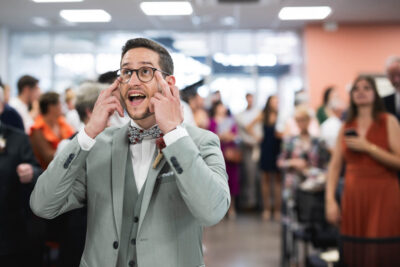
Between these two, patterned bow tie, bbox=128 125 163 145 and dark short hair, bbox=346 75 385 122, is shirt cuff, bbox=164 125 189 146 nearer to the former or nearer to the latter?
patterned bow tie, bbox=128 125 163 145

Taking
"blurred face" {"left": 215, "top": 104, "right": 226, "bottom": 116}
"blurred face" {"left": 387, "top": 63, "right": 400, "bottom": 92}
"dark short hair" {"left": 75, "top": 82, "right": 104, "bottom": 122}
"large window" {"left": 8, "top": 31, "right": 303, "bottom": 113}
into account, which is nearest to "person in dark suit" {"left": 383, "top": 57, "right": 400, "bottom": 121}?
"blurred face" {"left": 387, "top": 63, "right": 400, "bottom": 92}

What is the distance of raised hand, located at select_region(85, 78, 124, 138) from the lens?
1238 mm

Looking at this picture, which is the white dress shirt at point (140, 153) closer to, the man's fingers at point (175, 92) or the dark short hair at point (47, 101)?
the man's fingers at point (175, 92)

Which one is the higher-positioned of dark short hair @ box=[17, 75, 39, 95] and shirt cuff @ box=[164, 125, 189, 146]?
dark short hair @ box=[17, 75, 39, 95]

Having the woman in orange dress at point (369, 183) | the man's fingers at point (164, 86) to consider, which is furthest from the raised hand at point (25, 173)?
the woman in orange dress at point (369, 183)

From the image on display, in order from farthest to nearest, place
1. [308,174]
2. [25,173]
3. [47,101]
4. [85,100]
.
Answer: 1. [308,174]
2. [47,101]
3. [85,100]
4. [25,173]

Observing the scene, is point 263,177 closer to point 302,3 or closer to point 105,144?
point 302,3

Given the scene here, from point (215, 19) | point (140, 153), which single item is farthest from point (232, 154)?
point (140, 153)

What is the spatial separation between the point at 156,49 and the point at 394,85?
2188 millimetres

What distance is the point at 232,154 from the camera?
242 inches

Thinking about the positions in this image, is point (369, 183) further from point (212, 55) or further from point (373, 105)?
point (212, 55)

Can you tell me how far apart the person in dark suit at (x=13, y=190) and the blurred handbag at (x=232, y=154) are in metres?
4.29

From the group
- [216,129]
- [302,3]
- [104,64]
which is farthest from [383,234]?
[104,64]

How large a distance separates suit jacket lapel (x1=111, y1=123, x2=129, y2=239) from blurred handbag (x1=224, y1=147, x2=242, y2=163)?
482cm
